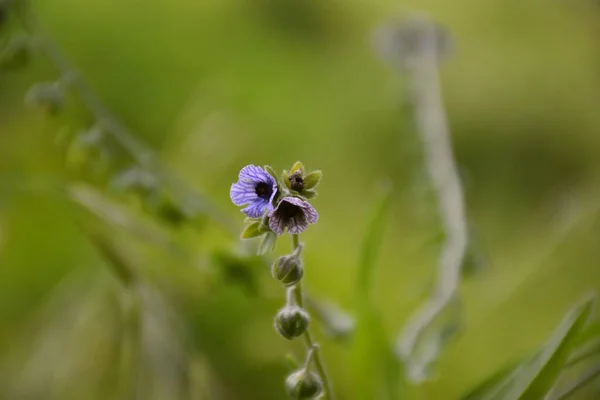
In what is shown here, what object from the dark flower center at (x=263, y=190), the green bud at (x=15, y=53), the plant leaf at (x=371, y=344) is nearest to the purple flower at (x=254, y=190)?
the dark flower center at (x=263, y=190)

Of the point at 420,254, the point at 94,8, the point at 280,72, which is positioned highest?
the point at 94,8

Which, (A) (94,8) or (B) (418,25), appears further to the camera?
(A) (94,8)

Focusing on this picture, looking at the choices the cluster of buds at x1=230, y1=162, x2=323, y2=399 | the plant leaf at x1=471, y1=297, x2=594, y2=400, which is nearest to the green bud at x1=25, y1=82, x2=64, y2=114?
the cluster of buds at x1=230, y1=162, x2=323, y2=399

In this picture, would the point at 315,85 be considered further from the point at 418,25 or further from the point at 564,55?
the point at 564,55

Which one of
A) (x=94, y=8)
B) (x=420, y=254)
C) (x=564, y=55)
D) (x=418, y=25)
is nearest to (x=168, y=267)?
(x=420, y=254)

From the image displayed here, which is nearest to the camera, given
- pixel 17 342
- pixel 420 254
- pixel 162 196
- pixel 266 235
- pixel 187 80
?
pixel 266 235

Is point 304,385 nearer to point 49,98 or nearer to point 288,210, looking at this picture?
point 288,210

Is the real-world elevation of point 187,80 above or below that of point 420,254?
above
